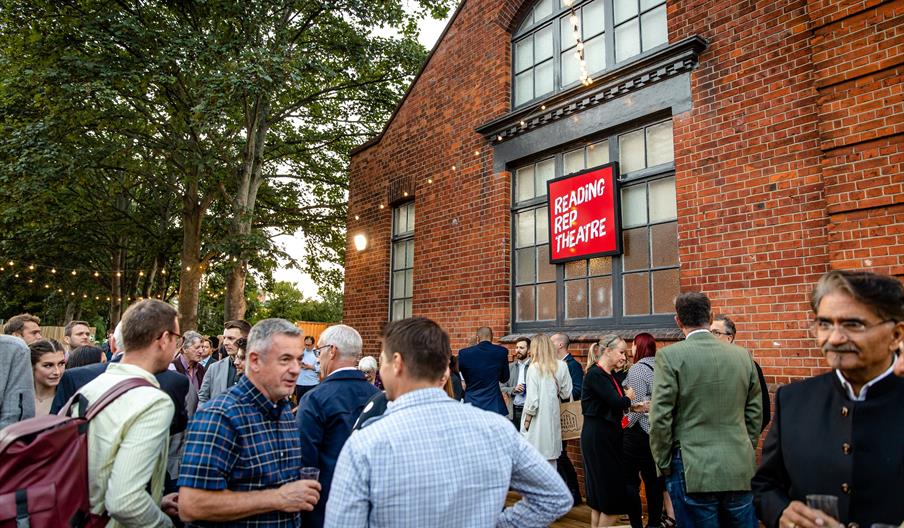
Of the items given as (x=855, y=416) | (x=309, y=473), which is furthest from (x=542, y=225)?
(x=855, y=416)

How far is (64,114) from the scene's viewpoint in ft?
34.4

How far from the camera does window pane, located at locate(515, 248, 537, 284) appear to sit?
7.70m

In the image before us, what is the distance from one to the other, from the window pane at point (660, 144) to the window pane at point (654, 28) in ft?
3.23

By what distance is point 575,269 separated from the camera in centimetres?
714

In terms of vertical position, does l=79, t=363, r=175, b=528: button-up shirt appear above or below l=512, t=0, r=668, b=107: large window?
below

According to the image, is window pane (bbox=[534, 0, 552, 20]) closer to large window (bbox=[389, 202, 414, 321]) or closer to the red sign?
the red sign

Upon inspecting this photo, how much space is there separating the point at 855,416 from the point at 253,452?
2127mm

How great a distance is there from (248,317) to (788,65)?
109 feet

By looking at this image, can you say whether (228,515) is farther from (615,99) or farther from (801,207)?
(615,99)

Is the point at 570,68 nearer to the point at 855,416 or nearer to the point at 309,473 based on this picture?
the point at 855,416

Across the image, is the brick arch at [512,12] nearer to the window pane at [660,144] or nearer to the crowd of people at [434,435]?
the window pane at [660,144]

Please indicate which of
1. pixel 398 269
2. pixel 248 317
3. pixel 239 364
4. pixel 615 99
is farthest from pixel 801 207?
pixel 248 317

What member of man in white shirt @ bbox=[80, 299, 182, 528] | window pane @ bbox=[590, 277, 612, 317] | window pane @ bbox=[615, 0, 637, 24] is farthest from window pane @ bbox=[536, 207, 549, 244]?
man in white shirt @ bbox=[80, 299, 182, 528]

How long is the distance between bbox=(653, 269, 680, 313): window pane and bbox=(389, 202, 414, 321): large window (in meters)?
4.32
